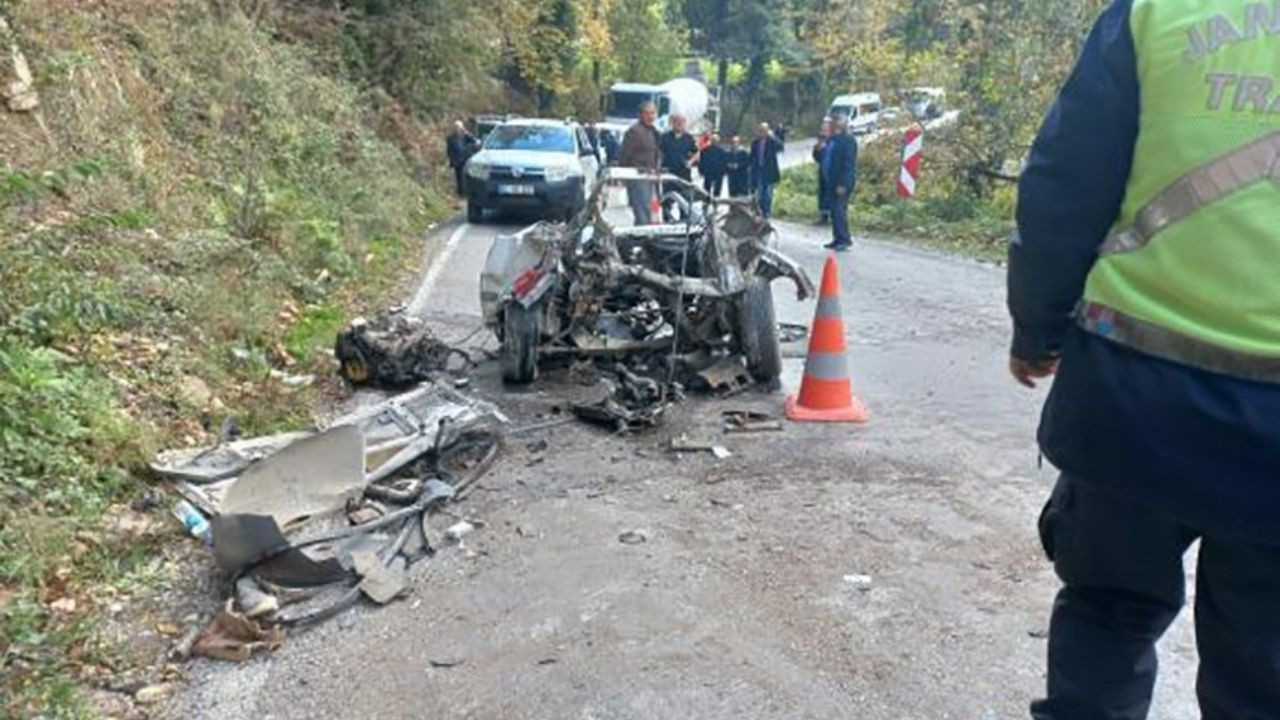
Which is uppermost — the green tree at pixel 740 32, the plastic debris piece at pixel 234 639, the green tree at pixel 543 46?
the plastic debris piece at pixel 234 639

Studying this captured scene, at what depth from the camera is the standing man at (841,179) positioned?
51.9ft

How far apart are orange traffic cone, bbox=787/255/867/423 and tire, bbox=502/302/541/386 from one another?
68.6 inches

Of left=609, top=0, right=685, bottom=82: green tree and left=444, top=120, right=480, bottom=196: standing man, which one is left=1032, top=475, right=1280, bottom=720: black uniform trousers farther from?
left=609, top=0, right=685, bottom=82: green tree

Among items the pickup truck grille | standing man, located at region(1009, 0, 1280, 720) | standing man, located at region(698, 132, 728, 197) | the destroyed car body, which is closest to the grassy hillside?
the destroyed car body

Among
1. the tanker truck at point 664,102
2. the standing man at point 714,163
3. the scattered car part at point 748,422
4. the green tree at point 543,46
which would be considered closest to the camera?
the scattered car part at point 748,422

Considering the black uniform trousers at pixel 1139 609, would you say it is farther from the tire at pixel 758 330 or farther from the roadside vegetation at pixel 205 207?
the tire at pixel 758 330

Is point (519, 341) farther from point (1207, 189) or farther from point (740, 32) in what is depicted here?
point (740, 32)

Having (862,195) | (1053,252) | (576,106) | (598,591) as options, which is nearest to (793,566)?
(598,591)

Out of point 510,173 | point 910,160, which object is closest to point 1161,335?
point 510,173

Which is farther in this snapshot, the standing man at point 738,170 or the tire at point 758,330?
the standing man at point 738,170

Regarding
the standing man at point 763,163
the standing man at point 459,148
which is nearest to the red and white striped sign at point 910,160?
the standing man at point 763,163

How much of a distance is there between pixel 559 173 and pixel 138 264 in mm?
10837

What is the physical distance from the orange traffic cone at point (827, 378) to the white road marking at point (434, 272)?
4.64 metres

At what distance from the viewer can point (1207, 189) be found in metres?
2.00
